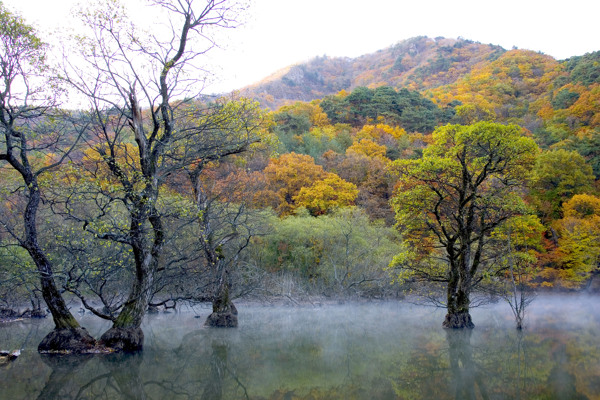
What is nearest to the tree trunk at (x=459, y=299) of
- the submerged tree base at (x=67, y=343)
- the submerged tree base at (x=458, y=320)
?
the submerged tree base at (x=458, y=320)

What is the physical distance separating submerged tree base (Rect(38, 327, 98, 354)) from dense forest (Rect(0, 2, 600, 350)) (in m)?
0.05

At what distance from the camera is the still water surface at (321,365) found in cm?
760

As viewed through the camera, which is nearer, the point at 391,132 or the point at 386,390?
the point at 386,390

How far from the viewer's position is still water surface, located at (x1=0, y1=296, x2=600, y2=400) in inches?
299

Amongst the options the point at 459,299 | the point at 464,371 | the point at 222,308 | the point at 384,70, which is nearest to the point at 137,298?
the point at 222,308

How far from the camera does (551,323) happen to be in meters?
19.1

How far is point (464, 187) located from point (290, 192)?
74.5 ft

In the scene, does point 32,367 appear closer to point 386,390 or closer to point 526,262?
point 386,390

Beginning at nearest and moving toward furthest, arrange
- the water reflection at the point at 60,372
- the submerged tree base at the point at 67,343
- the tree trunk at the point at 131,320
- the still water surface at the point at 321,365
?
1. the water reflection at the point at 60,372
2. the still water surface at the point at 321,365
3. the submerged tree base at the point at 67,343
4. the tree trunk at the point at 131,320

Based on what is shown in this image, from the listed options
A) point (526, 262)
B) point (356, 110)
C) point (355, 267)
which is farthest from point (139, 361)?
point (356, 110)

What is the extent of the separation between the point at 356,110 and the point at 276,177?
25.1 m

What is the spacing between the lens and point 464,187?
49.7 ft

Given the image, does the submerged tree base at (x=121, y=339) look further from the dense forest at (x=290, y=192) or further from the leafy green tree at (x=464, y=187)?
the leafy green tree at (x=464, y=187)

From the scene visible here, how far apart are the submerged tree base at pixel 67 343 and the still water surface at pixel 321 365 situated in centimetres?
35
